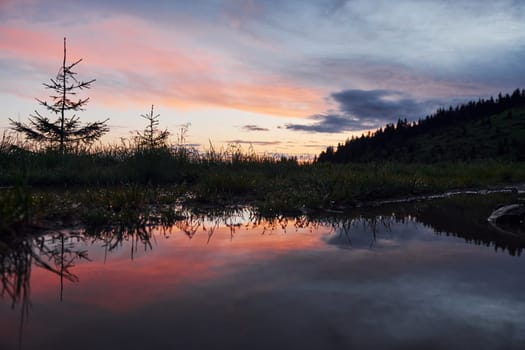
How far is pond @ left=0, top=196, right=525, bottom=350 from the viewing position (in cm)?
176

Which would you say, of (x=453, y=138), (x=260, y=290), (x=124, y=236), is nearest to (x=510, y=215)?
(x=260, y=290)

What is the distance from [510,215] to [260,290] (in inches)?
175

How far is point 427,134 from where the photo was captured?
267ft

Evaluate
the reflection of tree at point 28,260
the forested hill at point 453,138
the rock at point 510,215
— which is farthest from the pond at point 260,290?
the forested hill at point 453,138

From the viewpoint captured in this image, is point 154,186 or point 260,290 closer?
point 260,290

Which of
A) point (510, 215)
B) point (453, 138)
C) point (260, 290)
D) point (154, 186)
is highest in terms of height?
point (453, 138)

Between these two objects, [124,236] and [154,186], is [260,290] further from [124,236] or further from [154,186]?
[154,186]

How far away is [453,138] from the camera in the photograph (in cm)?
6650

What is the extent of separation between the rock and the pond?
1081 millimetres

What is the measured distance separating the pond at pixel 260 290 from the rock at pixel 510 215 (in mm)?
1081

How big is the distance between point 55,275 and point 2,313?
2.08 ft

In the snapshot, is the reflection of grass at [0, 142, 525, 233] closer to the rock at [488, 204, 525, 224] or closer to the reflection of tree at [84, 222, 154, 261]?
the reflection of tree at [84, 222, 154, 261]

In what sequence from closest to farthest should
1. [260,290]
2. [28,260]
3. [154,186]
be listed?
[260,290]
[28,260]
[154,186]

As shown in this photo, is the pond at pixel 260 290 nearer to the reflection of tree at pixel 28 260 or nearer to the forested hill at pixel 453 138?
the reflection of tree at pixel 28 260
